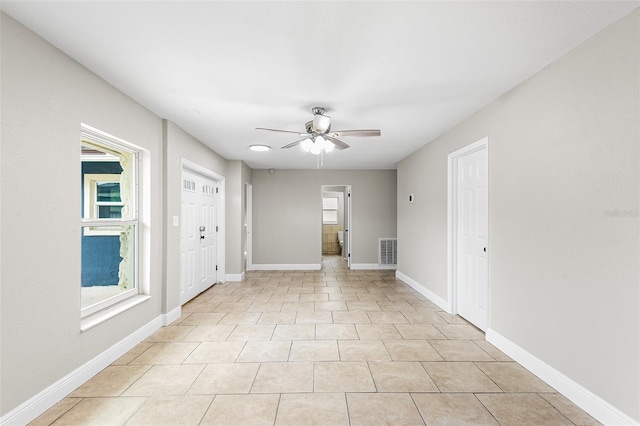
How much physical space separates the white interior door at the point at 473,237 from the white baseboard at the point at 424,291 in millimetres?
275

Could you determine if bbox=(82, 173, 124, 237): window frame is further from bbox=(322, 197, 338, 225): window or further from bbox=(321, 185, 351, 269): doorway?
bbox=(322, 197, 338, 225): window

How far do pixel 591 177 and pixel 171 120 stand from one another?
395 cm

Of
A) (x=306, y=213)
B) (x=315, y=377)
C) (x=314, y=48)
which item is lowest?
(x=315, y=377)

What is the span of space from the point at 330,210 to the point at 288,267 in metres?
4.18

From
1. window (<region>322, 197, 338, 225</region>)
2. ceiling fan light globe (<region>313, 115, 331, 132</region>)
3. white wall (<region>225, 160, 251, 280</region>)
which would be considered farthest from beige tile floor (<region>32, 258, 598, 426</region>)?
window (<region>322, 197, 338, 225</region>)

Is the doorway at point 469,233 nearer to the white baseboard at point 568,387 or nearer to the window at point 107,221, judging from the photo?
the white baseboard at point 568,387

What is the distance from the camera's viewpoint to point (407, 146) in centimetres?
506

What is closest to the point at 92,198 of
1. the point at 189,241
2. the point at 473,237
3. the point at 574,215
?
the point at 189,241

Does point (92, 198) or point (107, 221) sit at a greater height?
point (92, 198)

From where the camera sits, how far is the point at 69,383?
2229 millimetres

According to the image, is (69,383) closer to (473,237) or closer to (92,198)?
(92,198)

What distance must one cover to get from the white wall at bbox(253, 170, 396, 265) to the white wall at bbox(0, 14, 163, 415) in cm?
487

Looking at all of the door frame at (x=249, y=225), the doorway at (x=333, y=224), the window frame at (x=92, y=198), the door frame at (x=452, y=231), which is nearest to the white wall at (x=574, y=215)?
the door frame at (x=452, y=231)

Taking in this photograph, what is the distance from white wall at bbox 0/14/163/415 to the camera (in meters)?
1.79
